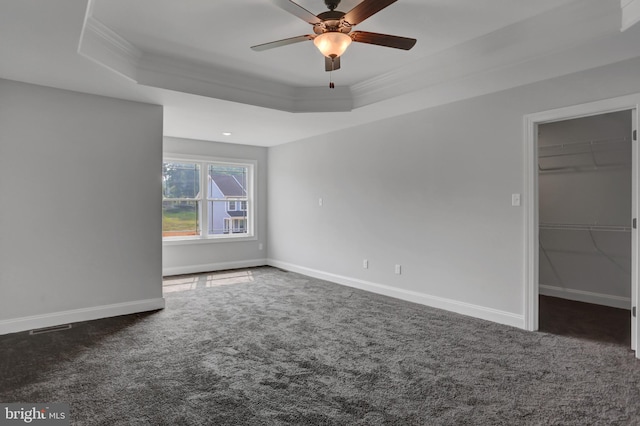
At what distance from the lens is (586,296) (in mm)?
4586

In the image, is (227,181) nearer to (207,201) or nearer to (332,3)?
(207,201)

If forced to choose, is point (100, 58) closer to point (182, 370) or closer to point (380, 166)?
point (182, 370)

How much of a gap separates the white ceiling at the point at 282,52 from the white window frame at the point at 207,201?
1.75 meters

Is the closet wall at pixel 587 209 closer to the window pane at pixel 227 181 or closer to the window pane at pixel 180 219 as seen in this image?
the window pane at pixel 227 181

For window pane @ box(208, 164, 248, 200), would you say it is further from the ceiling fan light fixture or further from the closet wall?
the closet wall

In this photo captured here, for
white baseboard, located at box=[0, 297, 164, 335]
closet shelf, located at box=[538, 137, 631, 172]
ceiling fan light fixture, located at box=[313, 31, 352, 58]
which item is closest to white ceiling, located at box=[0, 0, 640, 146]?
ceiling fan light fixture, located at box=[313, 31, 352, 58]

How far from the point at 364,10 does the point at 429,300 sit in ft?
10.9

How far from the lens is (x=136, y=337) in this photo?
3293 mm

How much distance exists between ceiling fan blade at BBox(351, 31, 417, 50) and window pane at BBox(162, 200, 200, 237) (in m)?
4.80

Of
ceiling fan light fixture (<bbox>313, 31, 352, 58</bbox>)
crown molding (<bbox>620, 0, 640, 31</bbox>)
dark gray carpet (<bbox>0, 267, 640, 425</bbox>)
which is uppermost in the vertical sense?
crown molding (<bbox>620, 0, 640, 31</bbox>)

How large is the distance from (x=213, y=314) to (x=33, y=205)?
6.89 feet

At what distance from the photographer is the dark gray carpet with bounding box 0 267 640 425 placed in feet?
6.84

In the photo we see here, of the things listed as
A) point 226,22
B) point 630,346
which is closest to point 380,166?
point 226,22

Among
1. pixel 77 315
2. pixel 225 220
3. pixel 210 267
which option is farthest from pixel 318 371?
pixel 225 220
